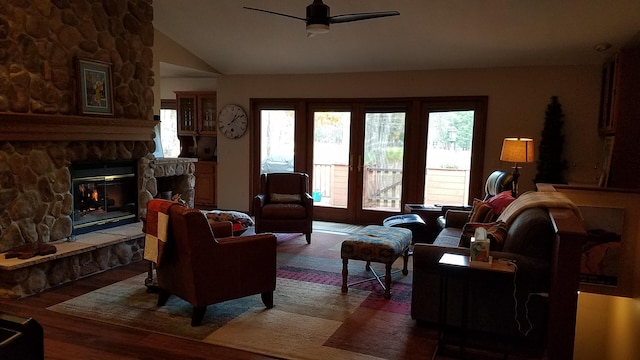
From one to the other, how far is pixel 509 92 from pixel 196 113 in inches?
207

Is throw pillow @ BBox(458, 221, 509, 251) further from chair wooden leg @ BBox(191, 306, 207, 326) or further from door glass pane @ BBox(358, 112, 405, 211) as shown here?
door glass pane @ BBox(358, 112, 405, 211)

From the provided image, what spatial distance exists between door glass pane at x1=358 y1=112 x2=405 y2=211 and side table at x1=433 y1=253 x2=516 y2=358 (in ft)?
12.7

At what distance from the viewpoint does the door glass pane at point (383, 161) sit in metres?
6.93

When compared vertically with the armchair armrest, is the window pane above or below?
above

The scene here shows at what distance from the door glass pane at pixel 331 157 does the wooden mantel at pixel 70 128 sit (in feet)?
9.32

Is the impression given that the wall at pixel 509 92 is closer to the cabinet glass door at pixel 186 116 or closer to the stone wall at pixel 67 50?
the cabinet glass door at pixel 186 116

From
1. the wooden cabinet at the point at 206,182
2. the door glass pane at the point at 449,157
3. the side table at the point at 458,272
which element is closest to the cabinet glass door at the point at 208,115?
the wooden cabinet at the point at 206,182

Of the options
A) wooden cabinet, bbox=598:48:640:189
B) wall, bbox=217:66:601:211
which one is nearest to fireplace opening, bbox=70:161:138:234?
wall, bbox=217:66:601:211

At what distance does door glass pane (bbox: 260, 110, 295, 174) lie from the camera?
7.56 meters

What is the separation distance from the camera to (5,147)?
388cm

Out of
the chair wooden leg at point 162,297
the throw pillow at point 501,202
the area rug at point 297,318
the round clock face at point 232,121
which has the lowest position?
the area rug at point 297,318

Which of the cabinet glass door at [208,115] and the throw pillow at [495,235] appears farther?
the cabinet glass door at [208,115]

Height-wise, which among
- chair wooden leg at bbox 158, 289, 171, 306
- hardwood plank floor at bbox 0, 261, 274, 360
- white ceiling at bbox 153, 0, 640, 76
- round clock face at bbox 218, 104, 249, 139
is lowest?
hardwood plank floor at bbox 0, 261, 274, 360

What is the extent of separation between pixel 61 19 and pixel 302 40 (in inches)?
117
